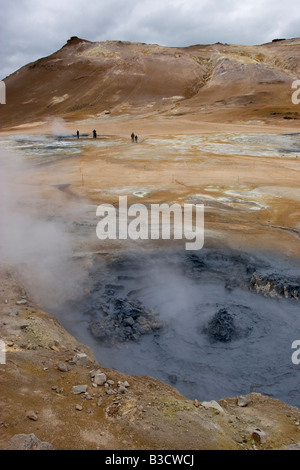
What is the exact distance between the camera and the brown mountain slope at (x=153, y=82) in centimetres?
4794

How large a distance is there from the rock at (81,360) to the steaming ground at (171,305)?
0.85 m

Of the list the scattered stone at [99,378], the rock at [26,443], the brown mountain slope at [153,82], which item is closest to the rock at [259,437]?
the scattered stone at [99,378]

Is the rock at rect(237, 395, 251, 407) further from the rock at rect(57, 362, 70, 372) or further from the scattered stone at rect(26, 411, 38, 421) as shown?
the scattered stone at rect(26, 411, 38, 421)

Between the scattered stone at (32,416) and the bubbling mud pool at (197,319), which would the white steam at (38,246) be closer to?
the bubbling mud pool at (197,319)

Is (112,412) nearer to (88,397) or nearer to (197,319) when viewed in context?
(88,397)

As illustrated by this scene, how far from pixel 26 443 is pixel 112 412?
0.99m

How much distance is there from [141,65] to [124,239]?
57.1 metres

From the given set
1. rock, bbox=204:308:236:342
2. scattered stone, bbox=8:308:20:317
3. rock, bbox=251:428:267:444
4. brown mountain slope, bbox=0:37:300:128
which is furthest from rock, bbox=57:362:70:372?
brown mountain slope, bbox=0:37:300:128

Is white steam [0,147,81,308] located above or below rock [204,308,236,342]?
above

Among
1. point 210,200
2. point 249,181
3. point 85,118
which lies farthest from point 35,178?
point 85,118

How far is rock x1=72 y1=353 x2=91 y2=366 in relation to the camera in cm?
500

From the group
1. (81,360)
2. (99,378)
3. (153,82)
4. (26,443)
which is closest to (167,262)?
(81,360)

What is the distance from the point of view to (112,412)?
4.02 metres

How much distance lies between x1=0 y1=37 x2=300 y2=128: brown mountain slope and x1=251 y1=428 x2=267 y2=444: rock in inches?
1555
